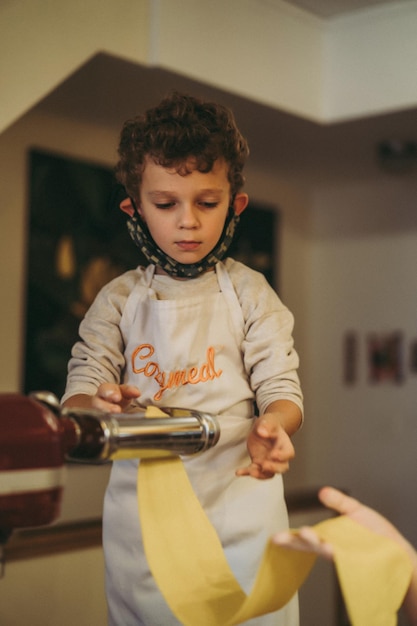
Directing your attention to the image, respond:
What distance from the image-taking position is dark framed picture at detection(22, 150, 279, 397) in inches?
120

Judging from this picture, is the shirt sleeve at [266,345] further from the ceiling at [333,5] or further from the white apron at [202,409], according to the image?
the ceiling at [333,5]

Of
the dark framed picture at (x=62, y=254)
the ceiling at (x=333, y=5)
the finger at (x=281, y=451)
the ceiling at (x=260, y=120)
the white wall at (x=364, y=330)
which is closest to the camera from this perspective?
the finger at (x=281, y=451)

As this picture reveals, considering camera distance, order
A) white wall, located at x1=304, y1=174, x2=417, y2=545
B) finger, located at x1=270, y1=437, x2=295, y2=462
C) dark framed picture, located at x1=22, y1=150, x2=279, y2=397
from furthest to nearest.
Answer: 1. white wall, located at x1=304, y1=174, x2=417, y2=545
2. dark framed picture, located at x1=22, y1=150, x2=279, y2=397
3. finger, located at x1=270, y1=437, x2=295, y2=462

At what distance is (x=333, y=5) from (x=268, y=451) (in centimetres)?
219

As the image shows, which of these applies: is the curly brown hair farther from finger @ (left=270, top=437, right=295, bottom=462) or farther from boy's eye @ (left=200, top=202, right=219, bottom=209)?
finger @ (left=270, top=437, right=295, bottom=462)

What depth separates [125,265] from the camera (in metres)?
3.36

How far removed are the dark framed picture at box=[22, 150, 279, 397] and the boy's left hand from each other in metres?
2.27

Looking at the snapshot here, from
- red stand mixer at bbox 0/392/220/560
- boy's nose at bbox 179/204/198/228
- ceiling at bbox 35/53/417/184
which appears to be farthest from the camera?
ceiling at bbox 35/53/417/184

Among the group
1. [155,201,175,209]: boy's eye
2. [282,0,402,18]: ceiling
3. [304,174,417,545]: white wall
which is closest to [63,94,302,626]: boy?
[155,201,175,209]: boy's eye

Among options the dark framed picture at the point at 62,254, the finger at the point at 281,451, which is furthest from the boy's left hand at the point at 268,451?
the dark framed picture at the point at 62,254

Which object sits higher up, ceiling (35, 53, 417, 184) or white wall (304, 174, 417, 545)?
ceiling (35, 53, 417, 184)

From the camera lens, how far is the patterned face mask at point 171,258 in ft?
3.18

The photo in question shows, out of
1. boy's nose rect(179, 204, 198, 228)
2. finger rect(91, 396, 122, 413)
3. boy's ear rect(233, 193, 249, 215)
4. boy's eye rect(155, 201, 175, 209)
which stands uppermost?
boy's ear rect(233, 193, 249, 215)

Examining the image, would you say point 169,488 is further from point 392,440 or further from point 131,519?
point 392,440
